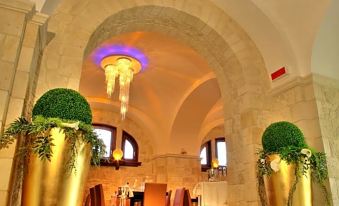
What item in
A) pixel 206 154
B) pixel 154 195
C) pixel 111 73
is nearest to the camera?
pixel 154 195

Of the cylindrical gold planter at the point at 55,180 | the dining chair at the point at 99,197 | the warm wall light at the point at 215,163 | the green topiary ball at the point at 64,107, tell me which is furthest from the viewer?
the warm wall light at the point at 215,163

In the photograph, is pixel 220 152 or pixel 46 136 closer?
pixel 46 136

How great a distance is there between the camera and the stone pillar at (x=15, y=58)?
1.74 meters

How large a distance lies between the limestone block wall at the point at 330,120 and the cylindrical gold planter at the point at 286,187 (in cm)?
55

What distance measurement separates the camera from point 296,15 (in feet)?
9.65

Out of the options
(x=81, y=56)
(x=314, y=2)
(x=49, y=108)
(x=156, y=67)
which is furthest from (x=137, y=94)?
(x=49, y=108)

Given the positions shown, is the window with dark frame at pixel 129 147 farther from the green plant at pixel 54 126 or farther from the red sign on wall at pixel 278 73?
the green plant at pixel 54 126

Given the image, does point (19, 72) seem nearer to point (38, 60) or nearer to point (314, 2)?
point (38, 60)

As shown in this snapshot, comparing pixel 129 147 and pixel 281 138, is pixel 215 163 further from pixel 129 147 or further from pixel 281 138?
pixel 281 138

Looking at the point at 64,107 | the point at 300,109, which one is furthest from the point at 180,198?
the point at 64,107

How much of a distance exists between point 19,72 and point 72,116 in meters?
0.60

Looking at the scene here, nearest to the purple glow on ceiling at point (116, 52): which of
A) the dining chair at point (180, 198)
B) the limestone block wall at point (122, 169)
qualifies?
the dining chair at point (180, 198)

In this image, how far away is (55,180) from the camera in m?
1.42

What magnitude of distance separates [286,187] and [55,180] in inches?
64.5
